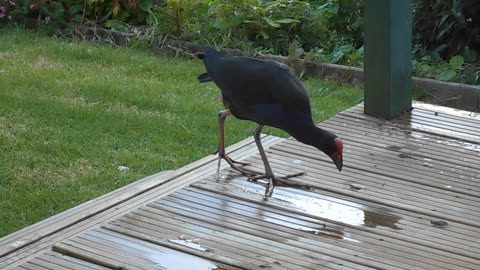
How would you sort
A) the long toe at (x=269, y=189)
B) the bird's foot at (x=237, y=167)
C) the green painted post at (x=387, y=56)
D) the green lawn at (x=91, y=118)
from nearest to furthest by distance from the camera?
the long toe at (x=269, y=189), the bird's foot at (x=237, y=167), the green lawn at (x=91, y=118), the green painted post at (x=387, y=56)

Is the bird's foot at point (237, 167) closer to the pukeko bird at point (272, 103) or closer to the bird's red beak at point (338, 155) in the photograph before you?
the pukeko bird at point (272, 103)

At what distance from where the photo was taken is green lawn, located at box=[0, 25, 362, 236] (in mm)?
5246

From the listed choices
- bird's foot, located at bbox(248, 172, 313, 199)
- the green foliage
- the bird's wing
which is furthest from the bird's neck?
the green foliage

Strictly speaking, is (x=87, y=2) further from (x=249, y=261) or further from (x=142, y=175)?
(x=249, y=261)

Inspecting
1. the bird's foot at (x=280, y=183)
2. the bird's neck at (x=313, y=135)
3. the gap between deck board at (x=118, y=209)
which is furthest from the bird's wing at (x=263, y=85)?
the gap between deck board at (x=118, y=209)

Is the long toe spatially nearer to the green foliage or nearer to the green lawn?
the green lawn

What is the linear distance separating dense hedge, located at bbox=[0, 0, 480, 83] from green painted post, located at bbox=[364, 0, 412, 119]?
1934 mm

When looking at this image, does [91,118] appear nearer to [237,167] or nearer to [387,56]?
[237,167]

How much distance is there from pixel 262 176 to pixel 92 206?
3.02ft

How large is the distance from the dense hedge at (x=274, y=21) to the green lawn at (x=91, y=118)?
47 cm

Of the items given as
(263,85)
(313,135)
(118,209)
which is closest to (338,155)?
(313,135)

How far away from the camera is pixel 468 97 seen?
23.5ft

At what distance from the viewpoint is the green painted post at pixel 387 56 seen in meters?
5.52

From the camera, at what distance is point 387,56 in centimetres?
557
